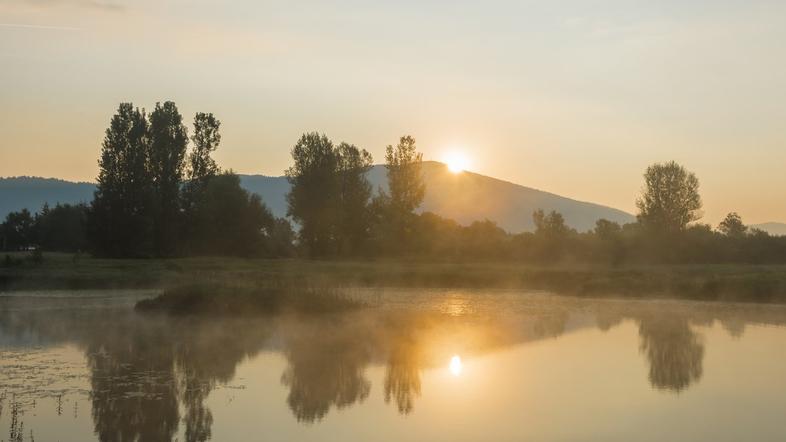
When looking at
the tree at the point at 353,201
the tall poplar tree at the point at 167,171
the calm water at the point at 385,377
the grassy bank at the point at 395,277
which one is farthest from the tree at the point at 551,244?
the calm water at the point at 385,377

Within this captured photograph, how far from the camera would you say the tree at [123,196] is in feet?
161

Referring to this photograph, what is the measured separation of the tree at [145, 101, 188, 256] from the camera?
50625mm

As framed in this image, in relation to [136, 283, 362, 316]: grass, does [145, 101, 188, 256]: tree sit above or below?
above

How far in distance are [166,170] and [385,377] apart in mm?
39623

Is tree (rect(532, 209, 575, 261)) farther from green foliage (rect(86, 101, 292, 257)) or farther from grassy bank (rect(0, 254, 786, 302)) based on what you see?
green foliage (rect(86, 101, 292, 257))

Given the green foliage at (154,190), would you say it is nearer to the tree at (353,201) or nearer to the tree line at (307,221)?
the tree line at (307,221)

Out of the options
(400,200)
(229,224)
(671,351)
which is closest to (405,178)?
(400,200)

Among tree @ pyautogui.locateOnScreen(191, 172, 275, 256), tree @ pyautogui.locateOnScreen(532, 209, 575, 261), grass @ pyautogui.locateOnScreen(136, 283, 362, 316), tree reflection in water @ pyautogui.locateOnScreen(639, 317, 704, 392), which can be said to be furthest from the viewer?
tree @ pyautogui.locateOnScreen(532, 209, 575, 261)

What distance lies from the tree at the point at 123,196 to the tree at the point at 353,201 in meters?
17.4

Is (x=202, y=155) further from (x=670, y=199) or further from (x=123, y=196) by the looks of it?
(x=670, y=199)

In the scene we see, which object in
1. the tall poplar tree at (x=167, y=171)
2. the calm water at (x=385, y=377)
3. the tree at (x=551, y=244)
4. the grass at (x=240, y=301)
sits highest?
the tall poplar tree at (x=167, y=171)

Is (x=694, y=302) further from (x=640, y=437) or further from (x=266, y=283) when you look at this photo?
(x=640, y=437)

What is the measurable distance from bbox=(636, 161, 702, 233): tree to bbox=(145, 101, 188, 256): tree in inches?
1710

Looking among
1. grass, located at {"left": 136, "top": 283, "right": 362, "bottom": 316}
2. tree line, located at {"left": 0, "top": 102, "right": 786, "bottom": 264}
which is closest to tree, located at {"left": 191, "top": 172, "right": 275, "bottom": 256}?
tree line, located at {"left": 0, "top": 102, "right": 786, "bottom": 264}
